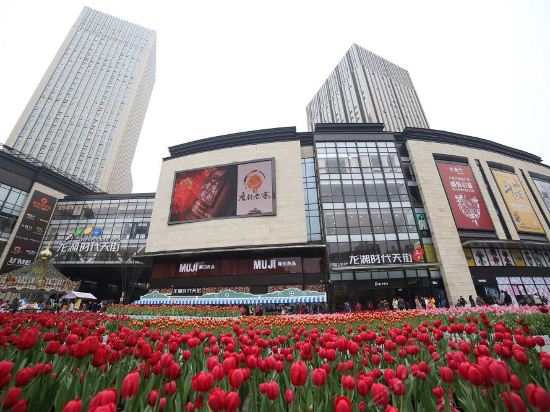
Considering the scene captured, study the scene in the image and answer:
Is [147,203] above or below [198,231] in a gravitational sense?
above

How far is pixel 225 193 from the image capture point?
102 feet

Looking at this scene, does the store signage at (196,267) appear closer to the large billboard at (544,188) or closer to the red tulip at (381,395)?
the red tulip at (381,395)

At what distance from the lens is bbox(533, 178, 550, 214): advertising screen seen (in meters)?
36.8

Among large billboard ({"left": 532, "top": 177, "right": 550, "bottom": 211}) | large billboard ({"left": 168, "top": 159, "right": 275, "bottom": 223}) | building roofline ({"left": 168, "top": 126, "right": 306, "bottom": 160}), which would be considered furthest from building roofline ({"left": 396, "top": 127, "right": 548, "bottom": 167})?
large billboard ({"left": 168, "top": 159, "right": 275, "bottom": 223})

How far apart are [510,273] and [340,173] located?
68.9ft

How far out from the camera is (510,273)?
1109 inches

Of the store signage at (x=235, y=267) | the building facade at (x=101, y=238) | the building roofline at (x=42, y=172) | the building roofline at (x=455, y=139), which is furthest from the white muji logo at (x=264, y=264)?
the building roofline at (x=42, y=172)

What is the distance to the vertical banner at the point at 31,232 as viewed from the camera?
36.3 meters

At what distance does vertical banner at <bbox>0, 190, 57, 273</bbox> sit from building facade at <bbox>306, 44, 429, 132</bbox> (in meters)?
69.3

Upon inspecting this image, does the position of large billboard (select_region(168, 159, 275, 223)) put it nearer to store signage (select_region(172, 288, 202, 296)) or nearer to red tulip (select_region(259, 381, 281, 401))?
store signage (select_region(172, 288, 202, 296))

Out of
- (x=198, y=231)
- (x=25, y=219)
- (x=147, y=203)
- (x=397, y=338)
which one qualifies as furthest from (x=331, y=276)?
(x=25, y=219)

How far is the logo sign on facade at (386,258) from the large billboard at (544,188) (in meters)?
25.4

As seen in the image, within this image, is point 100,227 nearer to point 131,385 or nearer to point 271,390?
point 131,385

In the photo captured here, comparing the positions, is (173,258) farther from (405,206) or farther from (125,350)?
(125,350)
